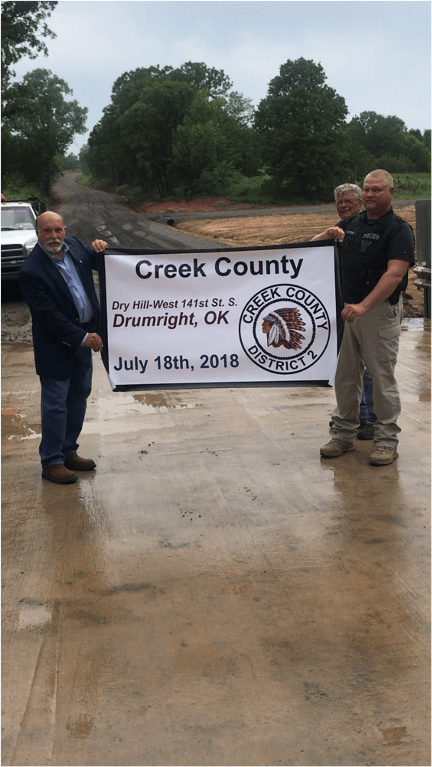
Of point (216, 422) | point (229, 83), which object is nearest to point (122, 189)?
point (229, 83)

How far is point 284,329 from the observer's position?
235 inches

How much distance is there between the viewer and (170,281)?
5973 millimetres

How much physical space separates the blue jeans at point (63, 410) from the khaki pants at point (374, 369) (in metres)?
1.95

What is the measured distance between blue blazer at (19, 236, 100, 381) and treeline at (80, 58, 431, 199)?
55912 mm

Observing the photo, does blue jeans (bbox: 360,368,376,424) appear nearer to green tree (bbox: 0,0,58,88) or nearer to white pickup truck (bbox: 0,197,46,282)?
white pickup truck (bbox: 0,197,46,282)

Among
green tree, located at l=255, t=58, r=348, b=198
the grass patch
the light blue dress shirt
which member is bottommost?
the light blue dress shirt

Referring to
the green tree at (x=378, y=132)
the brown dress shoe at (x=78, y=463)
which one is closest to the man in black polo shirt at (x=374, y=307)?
the brown dress shoe at (x=78, y=463)

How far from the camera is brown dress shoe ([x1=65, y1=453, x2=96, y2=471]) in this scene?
6008 millimetres

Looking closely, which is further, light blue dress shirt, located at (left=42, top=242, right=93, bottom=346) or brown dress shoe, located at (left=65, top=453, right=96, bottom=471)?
brown dress shoe, located at (left=65, top=453, right=96, bottom=471)

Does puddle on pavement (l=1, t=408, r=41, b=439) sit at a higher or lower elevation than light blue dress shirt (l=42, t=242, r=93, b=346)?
lower

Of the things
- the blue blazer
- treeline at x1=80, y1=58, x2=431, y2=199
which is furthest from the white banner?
treeline at x1=80, y1=58, x2=431, y2=199

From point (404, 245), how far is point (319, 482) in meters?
1.75

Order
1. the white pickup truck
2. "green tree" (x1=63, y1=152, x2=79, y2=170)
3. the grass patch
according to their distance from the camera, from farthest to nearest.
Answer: "green tree" (x1=63, y1=152, x2=79, y2=170) < the grass patch < the white pickup truck

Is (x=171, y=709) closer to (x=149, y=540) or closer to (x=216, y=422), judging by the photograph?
(x=149, y=540)
